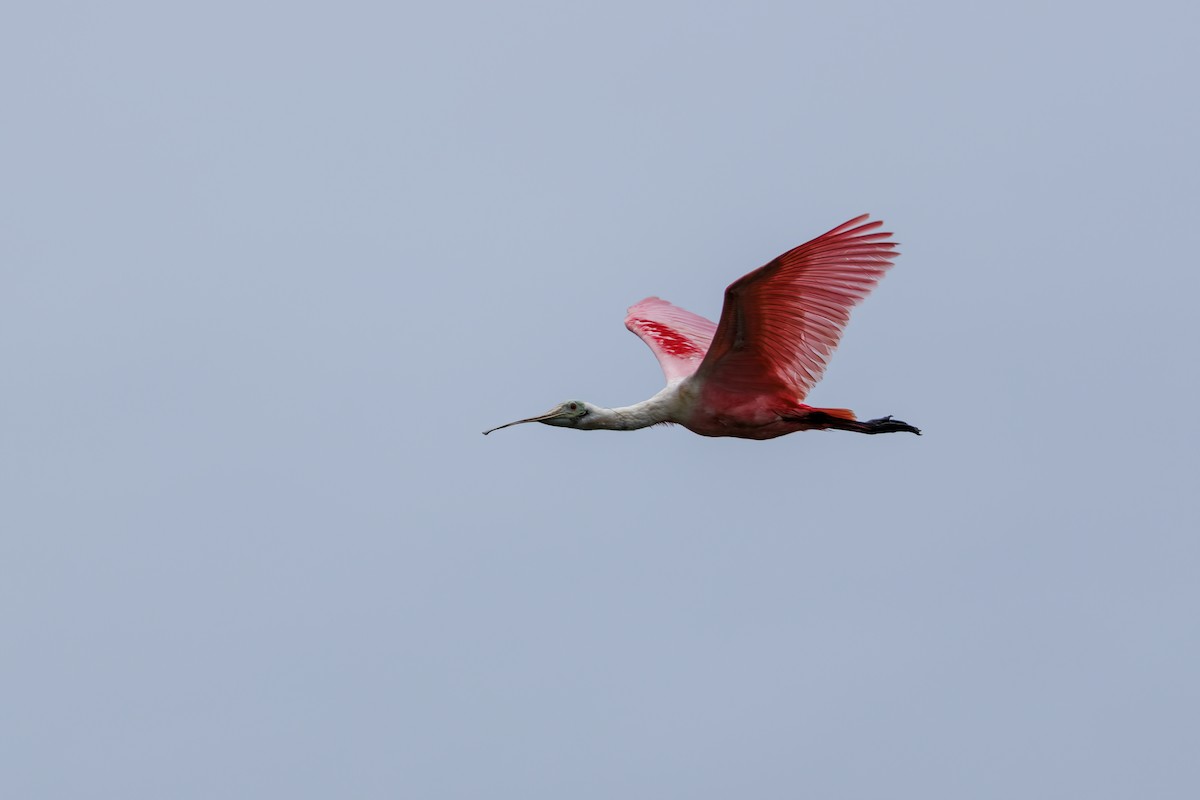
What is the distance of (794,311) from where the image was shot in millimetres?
13992

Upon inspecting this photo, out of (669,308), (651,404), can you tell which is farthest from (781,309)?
(669,308)

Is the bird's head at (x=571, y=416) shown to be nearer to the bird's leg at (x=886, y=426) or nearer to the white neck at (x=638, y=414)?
the white neck at (x=638, y=414)

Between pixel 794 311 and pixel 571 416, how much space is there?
2.24m

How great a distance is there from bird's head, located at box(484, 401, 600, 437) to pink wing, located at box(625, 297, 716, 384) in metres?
0.69

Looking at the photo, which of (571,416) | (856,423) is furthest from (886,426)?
(571,416)

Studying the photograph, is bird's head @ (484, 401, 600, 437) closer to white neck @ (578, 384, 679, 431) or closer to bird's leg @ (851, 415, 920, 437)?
white neck @ (578, 384, 679, 431)

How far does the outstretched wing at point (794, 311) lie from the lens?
1355 cm

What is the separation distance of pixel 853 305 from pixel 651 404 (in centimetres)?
187

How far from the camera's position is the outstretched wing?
1355cm

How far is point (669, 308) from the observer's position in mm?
17859

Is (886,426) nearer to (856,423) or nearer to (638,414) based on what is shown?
(856,423)

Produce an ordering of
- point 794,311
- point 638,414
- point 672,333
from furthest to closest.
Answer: point 672,333 → point 638,414 → point 794,311

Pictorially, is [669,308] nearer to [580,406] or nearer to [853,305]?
[580,406]

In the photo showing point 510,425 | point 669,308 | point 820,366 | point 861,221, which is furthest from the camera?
point 669,308
